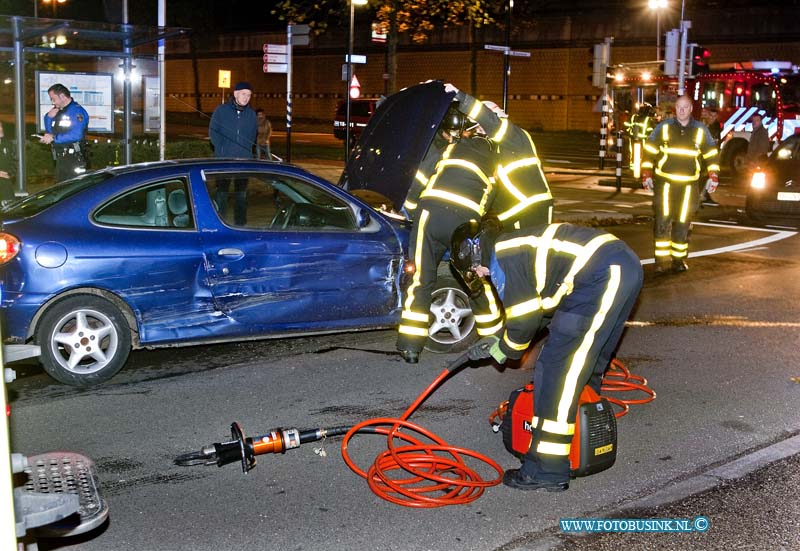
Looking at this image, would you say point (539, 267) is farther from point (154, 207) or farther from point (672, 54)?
point (672, 54)

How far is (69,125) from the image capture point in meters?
12.5

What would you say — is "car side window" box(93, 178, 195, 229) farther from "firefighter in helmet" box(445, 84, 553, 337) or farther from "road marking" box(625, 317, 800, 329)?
"road marking" box(625, 317, 800, 329)

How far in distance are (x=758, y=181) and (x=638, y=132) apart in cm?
682

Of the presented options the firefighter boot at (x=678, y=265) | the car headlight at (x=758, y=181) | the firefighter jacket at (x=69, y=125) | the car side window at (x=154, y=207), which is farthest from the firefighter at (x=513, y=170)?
the car headlight at (x=758, y=181)

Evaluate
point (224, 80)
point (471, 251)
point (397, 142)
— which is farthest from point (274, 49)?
point (471, 251)

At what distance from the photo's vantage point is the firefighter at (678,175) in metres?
11.2

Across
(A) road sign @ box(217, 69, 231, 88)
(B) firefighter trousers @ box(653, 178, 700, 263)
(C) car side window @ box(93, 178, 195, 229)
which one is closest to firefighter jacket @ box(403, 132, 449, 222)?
(C) car side window @ box(93, 178, 195, 229)

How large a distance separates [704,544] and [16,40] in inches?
489

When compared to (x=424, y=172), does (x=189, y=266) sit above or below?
below

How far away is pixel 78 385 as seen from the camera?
21.7 ft

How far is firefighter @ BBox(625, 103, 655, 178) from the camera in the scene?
21381 millimetres

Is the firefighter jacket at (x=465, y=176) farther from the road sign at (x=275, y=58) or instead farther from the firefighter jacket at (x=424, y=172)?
the road sign at (x=275, y=58)

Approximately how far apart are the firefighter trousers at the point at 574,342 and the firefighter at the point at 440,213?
2.32 meters

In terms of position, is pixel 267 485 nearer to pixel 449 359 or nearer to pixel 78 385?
pixel 78 385
